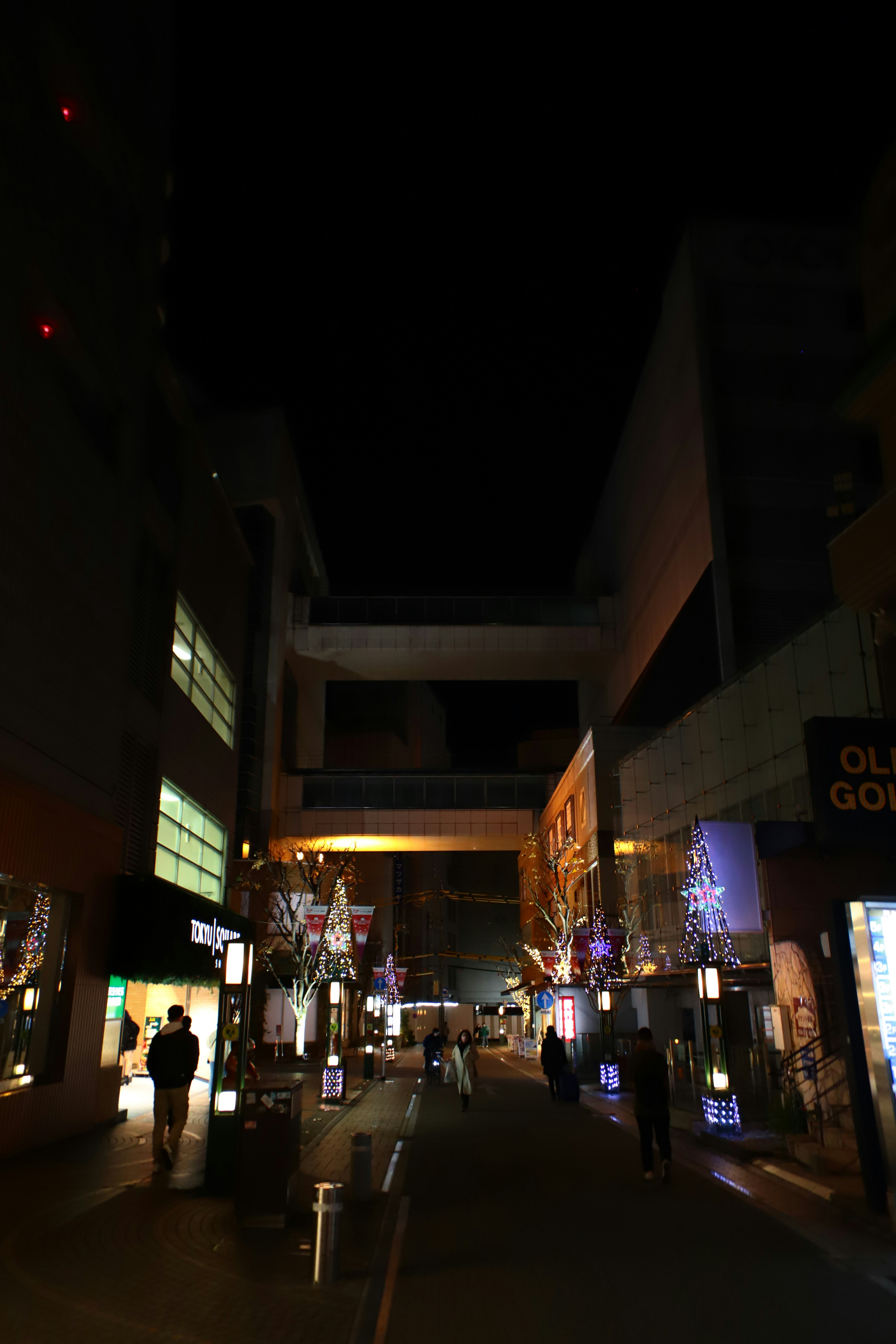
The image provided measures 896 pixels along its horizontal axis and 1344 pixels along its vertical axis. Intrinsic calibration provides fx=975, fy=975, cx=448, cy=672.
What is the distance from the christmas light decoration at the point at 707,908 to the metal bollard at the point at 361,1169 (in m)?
11.8

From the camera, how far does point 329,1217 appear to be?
751 centimetres

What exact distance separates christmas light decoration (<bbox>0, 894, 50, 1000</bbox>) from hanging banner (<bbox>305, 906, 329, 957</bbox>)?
20.3m

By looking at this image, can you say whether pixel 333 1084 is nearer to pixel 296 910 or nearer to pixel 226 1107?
pixel 226 1107

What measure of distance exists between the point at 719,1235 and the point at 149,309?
1954cm

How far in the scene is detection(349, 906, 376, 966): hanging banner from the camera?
4112 centimetres

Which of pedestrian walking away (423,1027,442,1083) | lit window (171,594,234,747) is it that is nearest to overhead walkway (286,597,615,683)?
lit window (171,594,234,747)

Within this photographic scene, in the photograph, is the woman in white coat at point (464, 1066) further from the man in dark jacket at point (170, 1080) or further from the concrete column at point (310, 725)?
the concrete column at point (310, 725)

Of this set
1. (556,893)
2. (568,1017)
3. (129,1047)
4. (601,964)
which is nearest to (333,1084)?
(129,1047)

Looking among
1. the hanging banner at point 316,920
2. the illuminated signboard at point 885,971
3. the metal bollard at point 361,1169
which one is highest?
the hanging banner at point 316,920

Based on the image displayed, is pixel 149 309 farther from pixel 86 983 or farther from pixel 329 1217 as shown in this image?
pixel 329 1217

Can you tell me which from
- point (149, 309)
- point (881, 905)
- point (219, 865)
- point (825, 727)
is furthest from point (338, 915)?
point (881, 905)

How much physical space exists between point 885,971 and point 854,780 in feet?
13.9

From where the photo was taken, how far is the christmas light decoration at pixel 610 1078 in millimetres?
27969

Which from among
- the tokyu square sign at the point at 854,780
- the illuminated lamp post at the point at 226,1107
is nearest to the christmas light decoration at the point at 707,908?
the tokyu square sign at the point at 854,780
